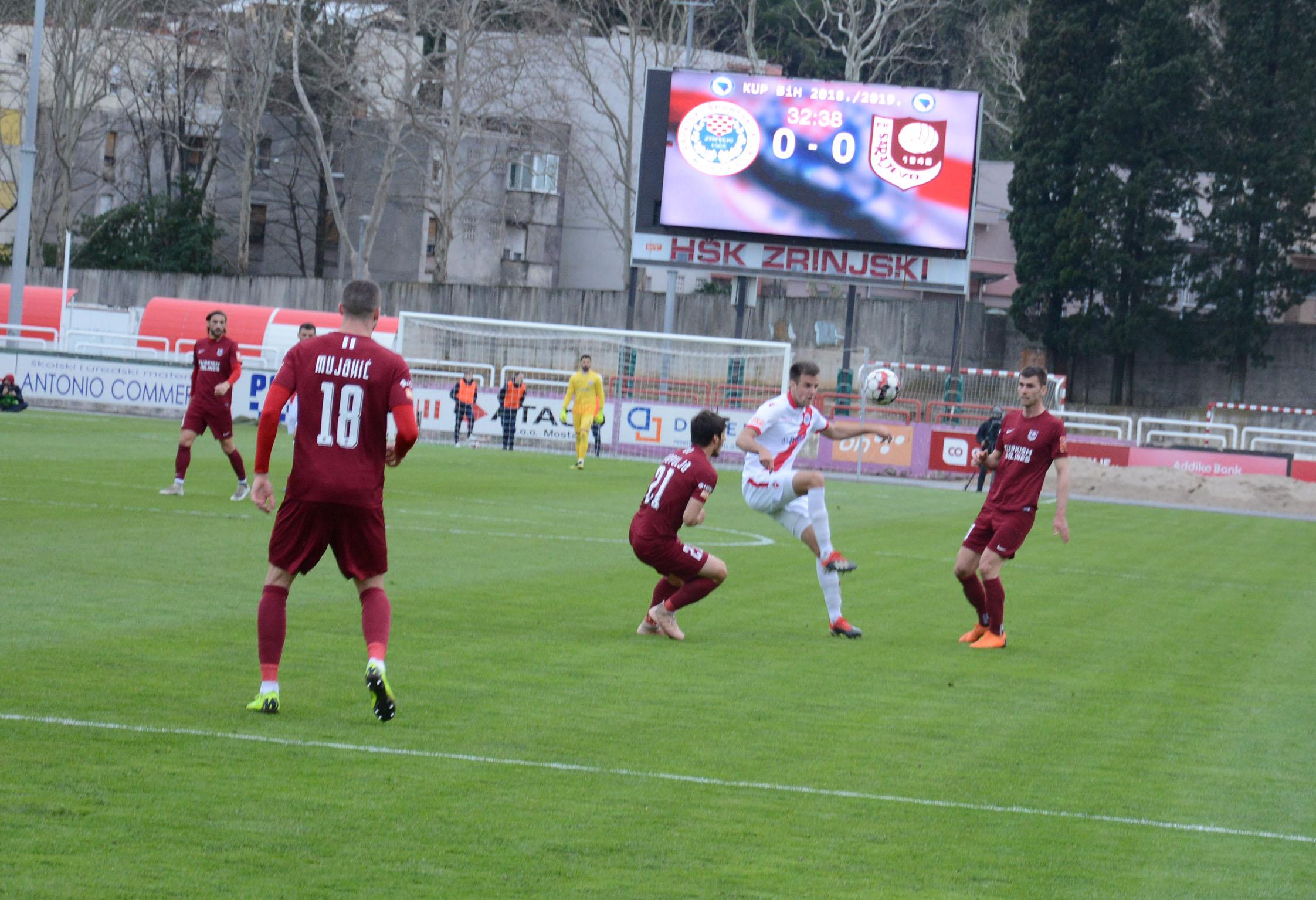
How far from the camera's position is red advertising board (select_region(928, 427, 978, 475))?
34.1 meters

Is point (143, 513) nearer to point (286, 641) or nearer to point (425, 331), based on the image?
point (286, 641)

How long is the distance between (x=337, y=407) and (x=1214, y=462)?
Answer: 29.5 m

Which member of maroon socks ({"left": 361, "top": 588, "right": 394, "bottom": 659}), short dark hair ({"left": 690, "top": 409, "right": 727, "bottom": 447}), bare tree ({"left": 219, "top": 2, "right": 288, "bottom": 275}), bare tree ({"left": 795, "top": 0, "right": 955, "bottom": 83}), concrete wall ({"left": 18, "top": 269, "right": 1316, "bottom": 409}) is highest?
bare tree ({"left": 795, "top": 0, "right": 955, "bottom": 83})

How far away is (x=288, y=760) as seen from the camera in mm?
6477

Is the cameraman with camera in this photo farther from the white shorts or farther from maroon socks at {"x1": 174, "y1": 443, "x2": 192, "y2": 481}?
the white shorts

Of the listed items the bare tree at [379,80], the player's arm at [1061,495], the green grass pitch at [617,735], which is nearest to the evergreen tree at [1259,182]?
the bare tree at [379,80]

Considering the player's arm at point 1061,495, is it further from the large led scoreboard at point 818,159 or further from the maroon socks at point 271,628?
the large led scoreboard at point 818,159

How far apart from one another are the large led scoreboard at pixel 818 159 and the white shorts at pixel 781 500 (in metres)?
27.4

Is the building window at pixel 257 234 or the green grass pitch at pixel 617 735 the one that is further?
the building window at pixel 257 234

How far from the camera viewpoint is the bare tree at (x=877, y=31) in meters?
55.1

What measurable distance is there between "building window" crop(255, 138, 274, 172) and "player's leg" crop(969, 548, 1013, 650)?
59.9m

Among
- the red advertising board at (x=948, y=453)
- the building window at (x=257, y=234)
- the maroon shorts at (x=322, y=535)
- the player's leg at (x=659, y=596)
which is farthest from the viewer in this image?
the building window at (x=257, y=234)

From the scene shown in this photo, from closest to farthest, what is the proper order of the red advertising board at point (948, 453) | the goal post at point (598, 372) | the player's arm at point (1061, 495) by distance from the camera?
the player's arm at point (1061, 495) → the goal post at point (598, 372) → the red advertising board at point (948, 453)

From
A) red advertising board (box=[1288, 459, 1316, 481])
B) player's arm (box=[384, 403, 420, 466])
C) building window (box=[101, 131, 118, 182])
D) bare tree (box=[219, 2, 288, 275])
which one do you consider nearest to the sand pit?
red advertising board (box=[1288, 459, 1316, 481])
